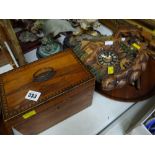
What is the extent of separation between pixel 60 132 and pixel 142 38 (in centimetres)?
67

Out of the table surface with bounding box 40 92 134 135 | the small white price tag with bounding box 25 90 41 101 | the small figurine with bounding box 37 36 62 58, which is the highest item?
the small figurine with bounding box 37 36 62 58

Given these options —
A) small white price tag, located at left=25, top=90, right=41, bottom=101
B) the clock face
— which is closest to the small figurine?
the clock face

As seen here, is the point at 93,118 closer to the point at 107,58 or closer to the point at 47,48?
the point at 107,58

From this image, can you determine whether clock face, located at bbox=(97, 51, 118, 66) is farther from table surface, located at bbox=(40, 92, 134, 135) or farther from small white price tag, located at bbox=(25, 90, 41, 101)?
small white price tag, located at bbox=(25, 90, 41, 101)

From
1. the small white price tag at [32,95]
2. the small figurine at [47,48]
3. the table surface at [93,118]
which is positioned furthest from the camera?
the small figurine at [47,48]

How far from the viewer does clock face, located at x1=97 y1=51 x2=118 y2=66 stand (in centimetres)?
96

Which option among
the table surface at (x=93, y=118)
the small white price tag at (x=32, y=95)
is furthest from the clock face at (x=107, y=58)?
the small white price tag at (x=32, y=95)

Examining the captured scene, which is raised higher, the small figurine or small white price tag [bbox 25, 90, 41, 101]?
the small figurine

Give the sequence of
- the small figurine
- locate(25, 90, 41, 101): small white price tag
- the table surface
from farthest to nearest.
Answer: the small figurine → the table surface → locate(25, 90, 41, 101): small white price tag

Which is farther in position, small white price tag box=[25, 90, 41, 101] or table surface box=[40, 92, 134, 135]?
table surface box=[40, 92, 134, 135]

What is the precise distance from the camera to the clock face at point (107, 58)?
0.96m

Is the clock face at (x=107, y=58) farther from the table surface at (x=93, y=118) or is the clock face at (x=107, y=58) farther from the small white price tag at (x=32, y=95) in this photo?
the small white price tag at (x=32, y=95)

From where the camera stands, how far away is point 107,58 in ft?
3.21
